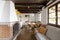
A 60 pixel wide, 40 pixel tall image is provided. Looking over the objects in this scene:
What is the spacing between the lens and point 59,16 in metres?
5.18

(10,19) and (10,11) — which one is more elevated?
(10,11)

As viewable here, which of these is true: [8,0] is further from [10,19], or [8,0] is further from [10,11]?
[10,19]

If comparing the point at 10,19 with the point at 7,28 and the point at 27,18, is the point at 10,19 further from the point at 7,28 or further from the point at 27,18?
the point at 27,18

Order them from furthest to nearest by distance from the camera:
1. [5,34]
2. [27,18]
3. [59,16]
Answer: [27,18] → [5,34] → [59,16]

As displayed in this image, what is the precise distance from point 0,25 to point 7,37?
816 mm

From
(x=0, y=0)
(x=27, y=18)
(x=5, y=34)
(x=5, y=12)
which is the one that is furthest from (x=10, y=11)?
(x=27, y=18)

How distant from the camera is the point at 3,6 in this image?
21.4 ft

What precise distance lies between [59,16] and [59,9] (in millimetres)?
341

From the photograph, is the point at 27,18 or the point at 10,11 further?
the point at 27,18

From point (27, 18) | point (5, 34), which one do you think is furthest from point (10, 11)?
point (27, 18)

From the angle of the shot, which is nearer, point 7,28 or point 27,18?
point 7,28

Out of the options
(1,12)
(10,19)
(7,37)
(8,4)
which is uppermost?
(8,4)

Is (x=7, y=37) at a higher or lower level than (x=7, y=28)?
lower

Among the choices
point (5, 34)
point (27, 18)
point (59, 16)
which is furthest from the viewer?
point (27, 18)
